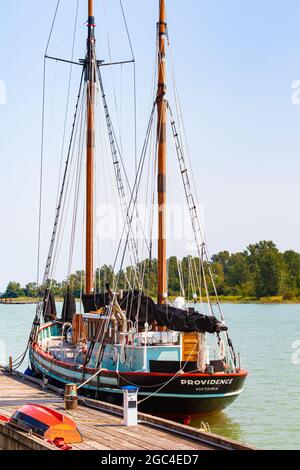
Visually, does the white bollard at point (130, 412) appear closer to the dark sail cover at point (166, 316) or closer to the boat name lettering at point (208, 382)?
the boat name lettering at point (208, 382)

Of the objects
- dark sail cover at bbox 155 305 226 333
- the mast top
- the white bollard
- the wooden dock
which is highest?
the mast top

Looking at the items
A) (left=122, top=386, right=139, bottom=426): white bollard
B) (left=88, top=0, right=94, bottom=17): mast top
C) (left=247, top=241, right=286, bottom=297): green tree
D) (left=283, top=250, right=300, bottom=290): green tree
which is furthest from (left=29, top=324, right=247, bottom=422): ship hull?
(left=283, top=250, right=300, bottom=290): green tree

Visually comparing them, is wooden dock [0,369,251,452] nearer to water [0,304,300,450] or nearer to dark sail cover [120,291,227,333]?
dark sail cover [120,291,227,333]

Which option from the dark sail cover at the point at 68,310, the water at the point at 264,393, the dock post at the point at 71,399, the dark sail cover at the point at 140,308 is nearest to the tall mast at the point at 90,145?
the dark sail cover at the point at 68,310

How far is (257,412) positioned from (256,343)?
40.3m

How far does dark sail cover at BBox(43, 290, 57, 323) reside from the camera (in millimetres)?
46812

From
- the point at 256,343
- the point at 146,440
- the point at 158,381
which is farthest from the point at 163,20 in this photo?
the point at 256,343

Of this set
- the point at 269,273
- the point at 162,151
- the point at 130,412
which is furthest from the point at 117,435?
the point at 269,273

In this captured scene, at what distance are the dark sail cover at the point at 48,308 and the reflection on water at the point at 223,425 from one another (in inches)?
614

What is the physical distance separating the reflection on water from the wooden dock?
601 cm

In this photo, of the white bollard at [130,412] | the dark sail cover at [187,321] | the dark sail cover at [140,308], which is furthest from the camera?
the dark sail cover at [140,308]

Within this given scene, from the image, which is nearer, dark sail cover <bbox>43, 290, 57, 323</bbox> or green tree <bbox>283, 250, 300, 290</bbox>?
dark sail cover <bbox>43, 290, 57, 323</bbox>

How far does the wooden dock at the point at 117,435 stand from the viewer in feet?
66.0

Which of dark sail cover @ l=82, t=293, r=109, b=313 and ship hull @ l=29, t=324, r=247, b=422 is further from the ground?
dark sail cover @ l=82, t=293, r=109, b=313
